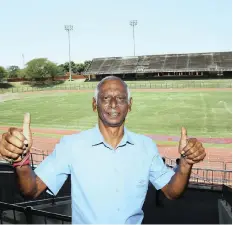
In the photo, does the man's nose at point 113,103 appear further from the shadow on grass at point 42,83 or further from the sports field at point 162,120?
the shadow on grass at point 42,83

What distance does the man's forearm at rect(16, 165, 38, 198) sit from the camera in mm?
2150

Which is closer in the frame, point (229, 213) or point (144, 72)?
point (229, 213)

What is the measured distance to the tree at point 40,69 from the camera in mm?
70125

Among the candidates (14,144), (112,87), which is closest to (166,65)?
(112,87)

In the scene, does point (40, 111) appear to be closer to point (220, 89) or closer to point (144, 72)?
point (220, 89)

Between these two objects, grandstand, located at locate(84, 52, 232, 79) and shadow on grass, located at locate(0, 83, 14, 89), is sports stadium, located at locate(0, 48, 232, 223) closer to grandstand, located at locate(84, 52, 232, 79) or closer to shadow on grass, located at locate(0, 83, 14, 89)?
grandstand, located at locate(84, 52, 232, 79)

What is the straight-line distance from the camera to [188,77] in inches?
2344

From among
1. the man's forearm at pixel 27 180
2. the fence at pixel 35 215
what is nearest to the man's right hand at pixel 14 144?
the man's forearm at pixel 27 180

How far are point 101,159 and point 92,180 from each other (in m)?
0.17

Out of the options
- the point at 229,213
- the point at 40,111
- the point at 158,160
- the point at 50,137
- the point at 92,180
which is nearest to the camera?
the point at 92,180

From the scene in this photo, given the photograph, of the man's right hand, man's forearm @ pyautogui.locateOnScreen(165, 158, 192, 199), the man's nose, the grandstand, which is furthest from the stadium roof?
the man's right hand

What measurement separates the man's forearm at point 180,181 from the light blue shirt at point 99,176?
0.80 feet

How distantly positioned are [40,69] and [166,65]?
30.2 m

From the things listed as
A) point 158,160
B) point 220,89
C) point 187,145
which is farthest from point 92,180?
point 220,89
